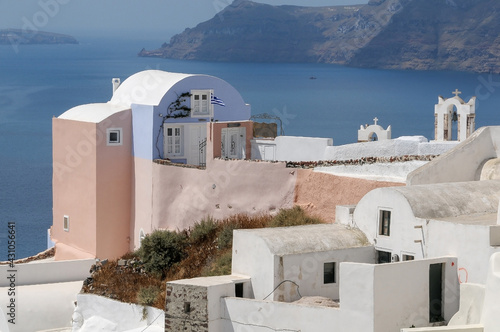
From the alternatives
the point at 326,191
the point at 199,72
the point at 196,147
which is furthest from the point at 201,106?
the point at 199,72

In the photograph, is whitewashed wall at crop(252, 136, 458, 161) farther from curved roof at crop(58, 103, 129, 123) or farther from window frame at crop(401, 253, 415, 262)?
window frame at crop(401, 253, 415, 262)

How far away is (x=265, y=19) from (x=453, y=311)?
139056 mm

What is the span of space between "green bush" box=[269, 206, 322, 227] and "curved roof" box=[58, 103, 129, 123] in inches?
298

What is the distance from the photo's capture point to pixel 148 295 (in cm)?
2731

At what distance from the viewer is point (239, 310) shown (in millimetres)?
23859

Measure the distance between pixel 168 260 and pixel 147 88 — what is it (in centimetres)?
802

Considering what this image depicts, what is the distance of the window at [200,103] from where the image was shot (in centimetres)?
3553

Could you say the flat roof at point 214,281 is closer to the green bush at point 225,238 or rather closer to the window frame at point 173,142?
the green bush at point 225,238

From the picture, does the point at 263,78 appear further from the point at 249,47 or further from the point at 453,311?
the point at 453,311

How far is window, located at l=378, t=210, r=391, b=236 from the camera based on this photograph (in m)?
24.2

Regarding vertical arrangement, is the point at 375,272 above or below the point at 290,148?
below

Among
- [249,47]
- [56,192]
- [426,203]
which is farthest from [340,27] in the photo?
[426,203]

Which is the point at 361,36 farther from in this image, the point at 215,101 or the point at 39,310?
the point at 39,310

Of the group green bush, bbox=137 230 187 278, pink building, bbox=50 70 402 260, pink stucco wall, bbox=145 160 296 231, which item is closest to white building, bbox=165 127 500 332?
green bush, bbox=137 230 187 278
